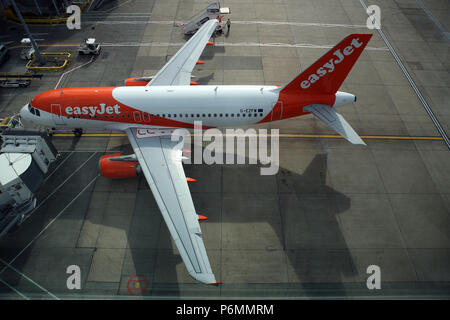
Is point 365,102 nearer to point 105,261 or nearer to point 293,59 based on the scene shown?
point 293,59

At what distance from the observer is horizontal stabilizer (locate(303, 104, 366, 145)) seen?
2178 centimetres

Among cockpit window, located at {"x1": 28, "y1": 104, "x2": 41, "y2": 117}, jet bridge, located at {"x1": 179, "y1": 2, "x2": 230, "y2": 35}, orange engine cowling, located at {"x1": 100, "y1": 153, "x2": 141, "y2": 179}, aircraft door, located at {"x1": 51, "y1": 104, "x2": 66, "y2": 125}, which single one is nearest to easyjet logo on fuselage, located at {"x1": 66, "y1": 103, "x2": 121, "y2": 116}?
aircraft door, located at {"x1": 51, "y1": 104, "x2": 66, "y2": 125}

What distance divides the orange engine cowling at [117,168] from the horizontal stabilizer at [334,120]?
15814 millimetres

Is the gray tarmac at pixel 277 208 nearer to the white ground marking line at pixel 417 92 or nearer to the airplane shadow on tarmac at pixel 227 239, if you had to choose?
the airplane shadow on tarmac at pixel 227 239

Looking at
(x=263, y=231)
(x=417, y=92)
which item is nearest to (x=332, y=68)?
(x=263, y=231)

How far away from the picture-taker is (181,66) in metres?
28.8

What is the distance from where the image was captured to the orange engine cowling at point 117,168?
24359 millimetres

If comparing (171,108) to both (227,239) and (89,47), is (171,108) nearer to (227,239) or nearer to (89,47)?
(227,239)

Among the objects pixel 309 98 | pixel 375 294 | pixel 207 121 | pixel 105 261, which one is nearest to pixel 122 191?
pixel 105 261

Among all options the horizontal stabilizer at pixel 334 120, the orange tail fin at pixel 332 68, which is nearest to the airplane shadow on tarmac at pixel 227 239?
the horizontal stabilizer at pixel 334 120

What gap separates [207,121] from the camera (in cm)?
2489

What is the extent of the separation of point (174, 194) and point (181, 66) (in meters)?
14.8

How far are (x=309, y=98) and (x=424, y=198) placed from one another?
13170 mm

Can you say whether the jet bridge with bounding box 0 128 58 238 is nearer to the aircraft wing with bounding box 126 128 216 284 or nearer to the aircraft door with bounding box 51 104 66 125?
the aircraft door with bounding box 51 104 66 125
